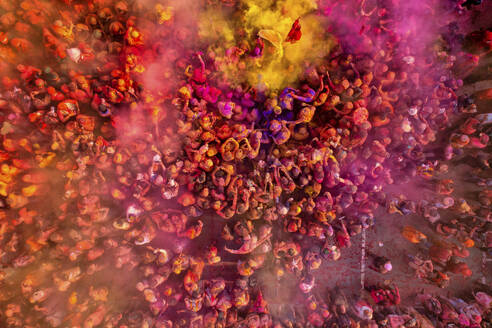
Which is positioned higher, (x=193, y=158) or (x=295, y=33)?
(x=295, y=33)

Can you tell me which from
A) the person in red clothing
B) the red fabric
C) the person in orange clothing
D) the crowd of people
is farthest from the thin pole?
the red fabric

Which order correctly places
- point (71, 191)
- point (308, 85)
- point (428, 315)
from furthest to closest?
1. point (428, 315)
2. point (308, 85)
3. point (71, 191)

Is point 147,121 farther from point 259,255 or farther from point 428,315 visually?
point 428,315

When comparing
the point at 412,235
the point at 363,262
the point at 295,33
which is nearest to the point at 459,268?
the point at 412,235

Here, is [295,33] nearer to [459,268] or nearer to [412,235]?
[412,235]

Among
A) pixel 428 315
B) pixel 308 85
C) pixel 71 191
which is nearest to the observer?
pixel 71 191

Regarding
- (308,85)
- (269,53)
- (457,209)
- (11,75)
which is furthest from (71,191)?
(457,209)
